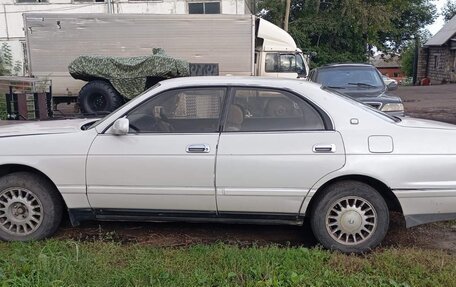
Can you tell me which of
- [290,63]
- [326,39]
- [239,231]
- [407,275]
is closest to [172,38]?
[290,63]

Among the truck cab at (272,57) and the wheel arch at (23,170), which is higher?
the truck cab at (272,57)

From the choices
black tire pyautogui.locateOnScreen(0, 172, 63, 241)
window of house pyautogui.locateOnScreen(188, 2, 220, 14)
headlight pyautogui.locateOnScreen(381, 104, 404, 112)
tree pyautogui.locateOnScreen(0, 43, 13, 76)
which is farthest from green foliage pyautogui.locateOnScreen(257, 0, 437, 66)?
black tire pyautogui.locateOnScreen(0, 172, 63, 241)

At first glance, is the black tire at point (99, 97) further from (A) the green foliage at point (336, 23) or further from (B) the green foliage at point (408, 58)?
(B) the green foliage at point (408, 58)

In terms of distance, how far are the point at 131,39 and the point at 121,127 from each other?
11406 millimetres

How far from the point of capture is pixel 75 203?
421 cm

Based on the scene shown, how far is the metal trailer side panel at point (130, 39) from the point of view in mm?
14609

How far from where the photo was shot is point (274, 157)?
3928 millimetres

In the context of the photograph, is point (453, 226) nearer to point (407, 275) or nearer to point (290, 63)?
point (407, 275)

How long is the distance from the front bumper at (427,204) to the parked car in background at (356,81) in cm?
487

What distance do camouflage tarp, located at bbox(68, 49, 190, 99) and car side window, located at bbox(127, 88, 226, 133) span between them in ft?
27.8

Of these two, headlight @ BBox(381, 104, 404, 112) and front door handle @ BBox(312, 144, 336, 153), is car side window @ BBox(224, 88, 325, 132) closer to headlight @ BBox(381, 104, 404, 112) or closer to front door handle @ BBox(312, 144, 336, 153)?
front door handle @ BBox(312, 144, 336, 153)

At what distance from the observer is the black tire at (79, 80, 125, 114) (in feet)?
43.1

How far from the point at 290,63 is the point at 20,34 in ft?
50.6

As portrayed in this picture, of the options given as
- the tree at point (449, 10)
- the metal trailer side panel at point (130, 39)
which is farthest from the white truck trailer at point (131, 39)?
the tree at point (449, 10)
